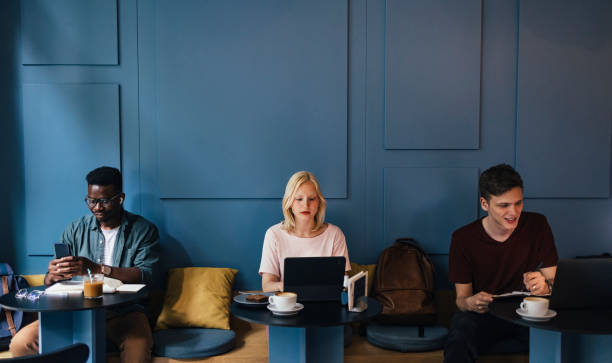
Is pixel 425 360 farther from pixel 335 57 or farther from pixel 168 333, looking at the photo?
pixel 335 57

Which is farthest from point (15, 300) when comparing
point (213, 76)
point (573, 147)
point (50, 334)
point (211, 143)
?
point (573, 147)

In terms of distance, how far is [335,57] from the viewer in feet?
12.3

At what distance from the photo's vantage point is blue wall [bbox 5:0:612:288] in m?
3.74

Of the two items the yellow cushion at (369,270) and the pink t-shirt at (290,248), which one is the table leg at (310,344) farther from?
the yellow cushion at (369,270)

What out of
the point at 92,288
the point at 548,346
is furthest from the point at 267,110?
the point at 548,346

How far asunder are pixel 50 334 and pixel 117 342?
0.48 metres

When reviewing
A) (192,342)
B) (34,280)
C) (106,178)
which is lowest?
(192,342)

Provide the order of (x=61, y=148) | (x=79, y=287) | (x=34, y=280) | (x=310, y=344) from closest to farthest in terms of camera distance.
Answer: (x=310, y=344), (x=79, y=287), (x=34, y=280), (x=61, y=148)

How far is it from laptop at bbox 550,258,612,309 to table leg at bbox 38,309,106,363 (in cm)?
249

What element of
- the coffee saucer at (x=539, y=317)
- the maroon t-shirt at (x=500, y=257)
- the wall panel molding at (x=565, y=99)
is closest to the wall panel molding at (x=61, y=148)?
the maroon t-shirt at (x=500, y=257)

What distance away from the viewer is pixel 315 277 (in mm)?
2572

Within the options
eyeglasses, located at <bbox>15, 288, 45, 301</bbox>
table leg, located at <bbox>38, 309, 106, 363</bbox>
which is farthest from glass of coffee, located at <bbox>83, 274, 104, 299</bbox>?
eyeglasses, located at <bbox>15, 288, 45, 301</bbox>

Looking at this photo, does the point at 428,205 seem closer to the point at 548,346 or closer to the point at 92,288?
the point at 548,346

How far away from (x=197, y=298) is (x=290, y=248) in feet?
2.72
